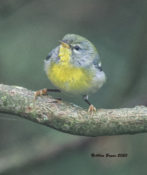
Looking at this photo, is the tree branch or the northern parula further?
the northern parula

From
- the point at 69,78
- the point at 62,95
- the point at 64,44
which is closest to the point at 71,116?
the point at 69,78

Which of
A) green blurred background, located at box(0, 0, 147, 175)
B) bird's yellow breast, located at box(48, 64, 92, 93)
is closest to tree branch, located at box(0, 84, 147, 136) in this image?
bird's yellow breast, located at box(48, 64, 92, 93)

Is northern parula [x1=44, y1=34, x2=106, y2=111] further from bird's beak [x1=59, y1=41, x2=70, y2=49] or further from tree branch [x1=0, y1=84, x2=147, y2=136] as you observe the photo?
tree branch [x1=0, y1=84, x2=147, y2=136]

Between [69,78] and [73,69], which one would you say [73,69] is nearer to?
[73,69]

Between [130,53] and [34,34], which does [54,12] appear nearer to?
[34,34]

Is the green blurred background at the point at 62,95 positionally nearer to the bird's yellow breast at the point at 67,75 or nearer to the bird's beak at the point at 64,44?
the bird's yellow breast at the point at 67,75

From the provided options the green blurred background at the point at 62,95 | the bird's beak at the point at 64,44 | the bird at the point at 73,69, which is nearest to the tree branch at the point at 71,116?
the bird at the point at 73,69

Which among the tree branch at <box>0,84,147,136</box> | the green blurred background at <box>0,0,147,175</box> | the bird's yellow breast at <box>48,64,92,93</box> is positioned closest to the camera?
the tree branch at <box>0,84,147,136</box>
